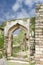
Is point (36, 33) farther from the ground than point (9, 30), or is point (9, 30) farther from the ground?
point (9, 30)

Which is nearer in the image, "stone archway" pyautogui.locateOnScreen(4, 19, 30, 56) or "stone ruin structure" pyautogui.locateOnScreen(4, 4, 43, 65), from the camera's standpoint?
"stone ruin structure" pyautogui.locateOnScreen(4, 4, 43, 65)

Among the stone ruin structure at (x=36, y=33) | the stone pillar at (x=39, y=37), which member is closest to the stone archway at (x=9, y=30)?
the stone ruin structure at (x=36, y=33)

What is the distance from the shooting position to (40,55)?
286 inches

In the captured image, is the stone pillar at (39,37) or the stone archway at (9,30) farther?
the stone archway at (9,30)

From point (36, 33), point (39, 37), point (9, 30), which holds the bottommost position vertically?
point (39, 37)

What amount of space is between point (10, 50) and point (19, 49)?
24.5 ft

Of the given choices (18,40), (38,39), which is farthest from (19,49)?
(38,39)

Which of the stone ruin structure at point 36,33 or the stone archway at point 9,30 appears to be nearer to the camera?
the stone ruin structure at point 36,33

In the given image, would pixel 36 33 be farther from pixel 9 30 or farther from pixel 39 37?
pixel 9 30

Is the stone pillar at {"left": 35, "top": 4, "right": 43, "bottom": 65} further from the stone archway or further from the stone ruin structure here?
the stone archway

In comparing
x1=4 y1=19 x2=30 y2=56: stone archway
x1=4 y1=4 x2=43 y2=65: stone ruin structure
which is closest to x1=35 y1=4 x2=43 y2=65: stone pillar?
x1=4 y1=4 x2=43 y2=65: stone ruin structure

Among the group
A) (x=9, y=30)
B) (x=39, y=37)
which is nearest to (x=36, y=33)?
(x=39, y=37)

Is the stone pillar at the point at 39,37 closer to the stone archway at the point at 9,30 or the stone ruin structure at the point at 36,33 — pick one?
the stone ruin structure at the point at 36,33

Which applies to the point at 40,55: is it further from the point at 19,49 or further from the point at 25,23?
the point at 19,49
